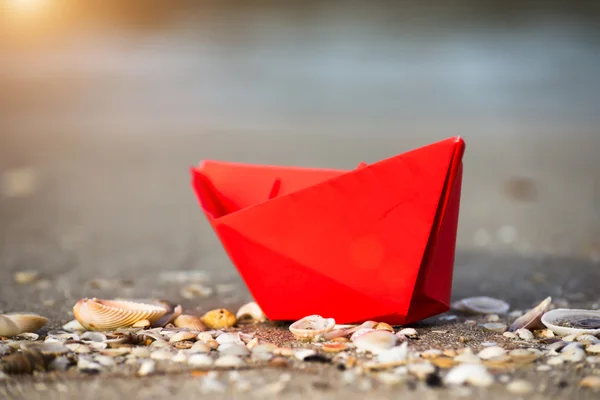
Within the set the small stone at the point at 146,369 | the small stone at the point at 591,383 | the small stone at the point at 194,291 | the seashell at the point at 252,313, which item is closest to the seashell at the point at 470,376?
the small stone at the point at 591,383

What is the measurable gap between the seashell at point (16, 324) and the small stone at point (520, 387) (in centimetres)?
114

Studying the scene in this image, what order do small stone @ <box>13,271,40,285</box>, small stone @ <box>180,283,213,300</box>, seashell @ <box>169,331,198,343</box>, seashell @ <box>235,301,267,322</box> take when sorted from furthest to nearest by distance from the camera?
small stone @ <box>13,271,40,285</box> < small stone @ <box>180,283,213,300</box> < seashell @ <box>235,301,267,322</box> < seashell @ <box>169,331,198,343</box>

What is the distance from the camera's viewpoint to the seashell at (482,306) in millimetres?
1830

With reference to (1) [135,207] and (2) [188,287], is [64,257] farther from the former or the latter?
(1) [135,207]

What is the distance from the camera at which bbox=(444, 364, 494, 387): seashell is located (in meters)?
1.16

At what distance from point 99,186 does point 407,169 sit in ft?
10.3

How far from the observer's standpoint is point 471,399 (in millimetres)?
1092

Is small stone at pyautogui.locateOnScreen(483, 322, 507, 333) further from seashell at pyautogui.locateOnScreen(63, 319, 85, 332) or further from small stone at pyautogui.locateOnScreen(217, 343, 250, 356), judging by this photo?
seashell at pyautogui.locateOnScreen(63, 319, 85, 332)

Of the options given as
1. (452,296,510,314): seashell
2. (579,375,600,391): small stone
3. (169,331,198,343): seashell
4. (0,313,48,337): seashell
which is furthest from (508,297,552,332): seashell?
(0,313,48,337): seashell

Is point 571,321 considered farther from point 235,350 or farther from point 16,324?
point 16,324

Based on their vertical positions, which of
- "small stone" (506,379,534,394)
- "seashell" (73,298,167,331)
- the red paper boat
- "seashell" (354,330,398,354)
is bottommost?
"small stone" (506,379,534,394)

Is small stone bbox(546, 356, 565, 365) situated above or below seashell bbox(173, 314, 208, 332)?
below

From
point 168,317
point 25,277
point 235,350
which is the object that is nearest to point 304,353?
point 235,350

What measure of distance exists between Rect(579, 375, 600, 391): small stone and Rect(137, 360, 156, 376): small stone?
2.72ft
